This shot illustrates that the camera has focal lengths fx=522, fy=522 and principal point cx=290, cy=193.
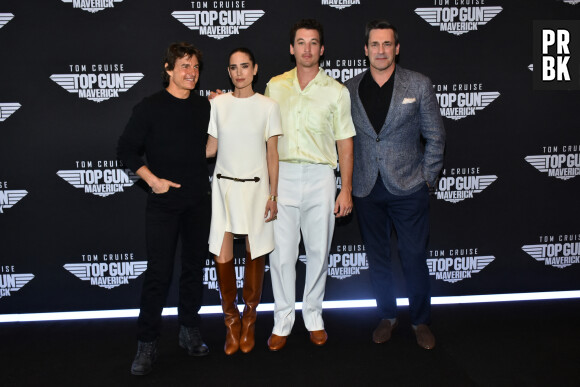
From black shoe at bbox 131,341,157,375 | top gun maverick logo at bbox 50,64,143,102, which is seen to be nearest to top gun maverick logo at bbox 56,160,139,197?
top gun maverick logo at bbox 50,64,143,102

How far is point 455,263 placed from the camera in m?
4.10

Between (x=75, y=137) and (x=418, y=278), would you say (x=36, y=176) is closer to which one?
(x=75, y=137)

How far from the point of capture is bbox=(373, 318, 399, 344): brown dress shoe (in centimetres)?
336

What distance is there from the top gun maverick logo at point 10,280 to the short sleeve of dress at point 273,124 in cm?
223

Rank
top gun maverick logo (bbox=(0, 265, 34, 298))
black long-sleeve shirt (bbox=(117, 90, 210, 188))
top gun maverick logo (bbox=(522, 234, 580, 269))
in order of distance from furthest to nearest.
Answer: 1. top gun maverick logo (bbox=(522, 234, 580, 269))
2. top gun maverick logo (bbox=(0, 265, 34, 298))
3. black long-sleeve shirt (bbox=(117, 90, 210, 188))

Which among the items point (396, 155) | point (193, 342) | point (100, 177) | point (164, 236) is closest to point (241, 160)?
point (164, 236)

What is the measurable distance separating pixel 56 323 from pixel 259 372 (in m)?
1.76

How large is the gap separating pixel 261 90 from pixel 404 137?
4.02ft

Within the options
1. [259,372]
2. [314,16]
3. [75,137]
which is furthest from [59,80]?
[259,372]

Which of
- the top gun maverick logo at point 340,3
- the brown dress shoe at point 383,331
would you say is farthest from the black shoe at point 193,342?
the top gun maverick logo at point 340,3

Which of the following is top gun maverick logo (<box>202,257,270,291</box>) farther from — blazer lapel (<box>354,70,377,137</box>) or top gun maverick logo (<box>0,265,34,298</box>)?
blazer lapel (<box>354,70,377,137</box>)

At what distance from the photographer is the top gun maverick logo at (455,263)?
13.4ft

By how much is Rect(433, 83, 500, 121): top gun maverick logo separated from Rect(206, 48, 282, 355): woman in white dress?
1497 mm

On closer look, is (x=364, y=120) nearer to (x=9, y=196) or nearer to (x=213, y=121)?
(x=213, y=121)
